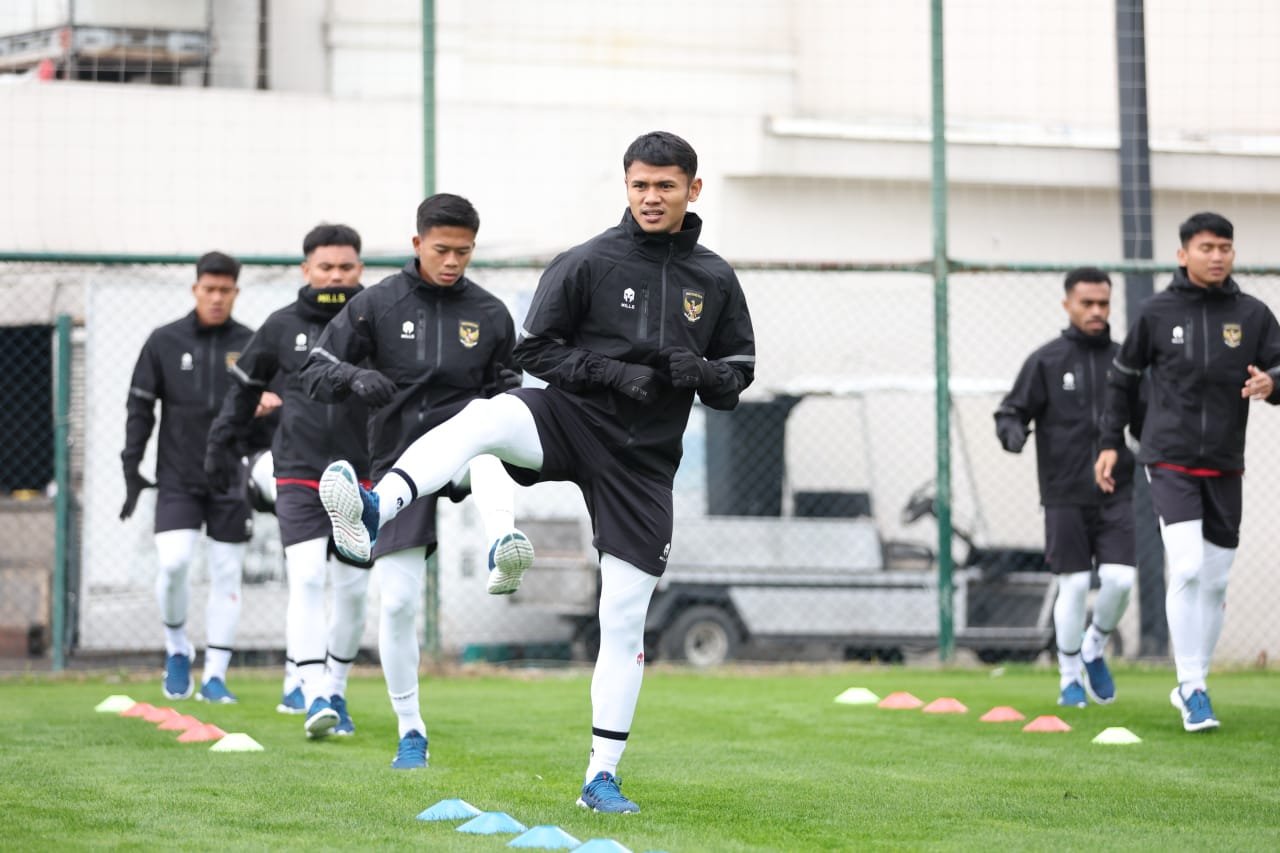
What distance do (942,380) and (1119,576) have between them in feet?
10.4

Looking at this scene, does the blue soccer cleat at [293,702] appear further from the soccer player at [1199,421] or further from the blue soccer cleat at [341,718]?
the soccer player at [1199,421]

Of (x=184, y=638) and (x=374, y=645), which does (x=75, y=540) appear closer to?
(x=374, y=645)

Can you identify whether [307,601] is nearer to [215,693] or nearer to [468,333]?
[468,333]

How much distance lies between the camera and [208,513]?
9.94 metres

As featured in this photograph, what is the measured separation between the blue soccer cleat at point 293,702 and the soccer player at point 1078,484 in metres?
3.85

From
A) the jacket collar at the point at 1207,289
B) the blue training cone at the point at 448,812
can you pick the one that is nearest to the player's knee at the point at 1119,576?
the jacket collar at the point at 1207,289

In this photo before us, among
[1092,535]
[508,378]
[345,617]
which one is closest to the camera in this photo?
[508,378]

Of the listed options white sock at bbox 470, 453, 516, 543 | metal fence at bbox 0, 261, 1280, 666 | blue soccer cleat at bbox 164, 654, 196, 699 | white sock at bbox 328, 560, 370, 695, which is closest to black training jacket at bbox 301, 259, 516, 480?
white sock at bbox 470, 453, 516, 543

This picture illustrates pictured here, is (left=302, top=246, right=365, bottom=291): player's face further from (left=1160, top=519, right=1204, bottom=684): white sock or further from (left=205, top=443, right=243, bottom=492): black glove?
(left=1160, top=519, right=1204, bottom=684): white sock

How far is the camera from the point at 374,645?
13.4m

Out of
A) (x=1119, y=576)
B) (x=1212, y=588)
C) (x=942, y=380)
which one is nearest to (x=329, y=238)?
(x=1212, y=588)

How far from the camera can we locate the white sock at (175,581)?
32.2 ft

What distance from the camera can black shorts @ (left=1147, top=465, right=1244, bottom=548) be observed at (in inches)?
314

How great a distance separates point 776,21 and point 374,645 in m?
6.80
